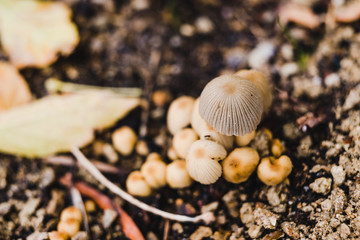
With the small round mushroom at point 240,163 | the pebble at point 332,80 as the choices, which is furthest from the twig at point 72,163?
the pebble at point 332,80

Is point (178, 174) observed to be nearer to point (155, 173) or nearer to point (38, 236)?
point (155, 173)

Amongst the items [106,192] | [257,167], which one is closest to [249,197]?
[257,167]

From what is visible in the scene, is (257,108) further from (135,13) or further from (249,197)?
(135,13)

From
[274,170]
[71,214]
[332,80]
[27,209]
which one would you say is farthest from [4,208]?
[332,80]

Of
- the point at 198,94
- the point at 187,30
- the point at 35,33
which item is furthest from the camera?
the point at 187,30

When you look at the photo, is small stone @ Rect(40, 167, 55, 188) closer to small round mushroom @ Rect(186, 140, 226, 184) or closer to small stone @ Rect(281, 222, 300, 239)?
small round mushroom @ Rect(186, 140, 226, 184)
